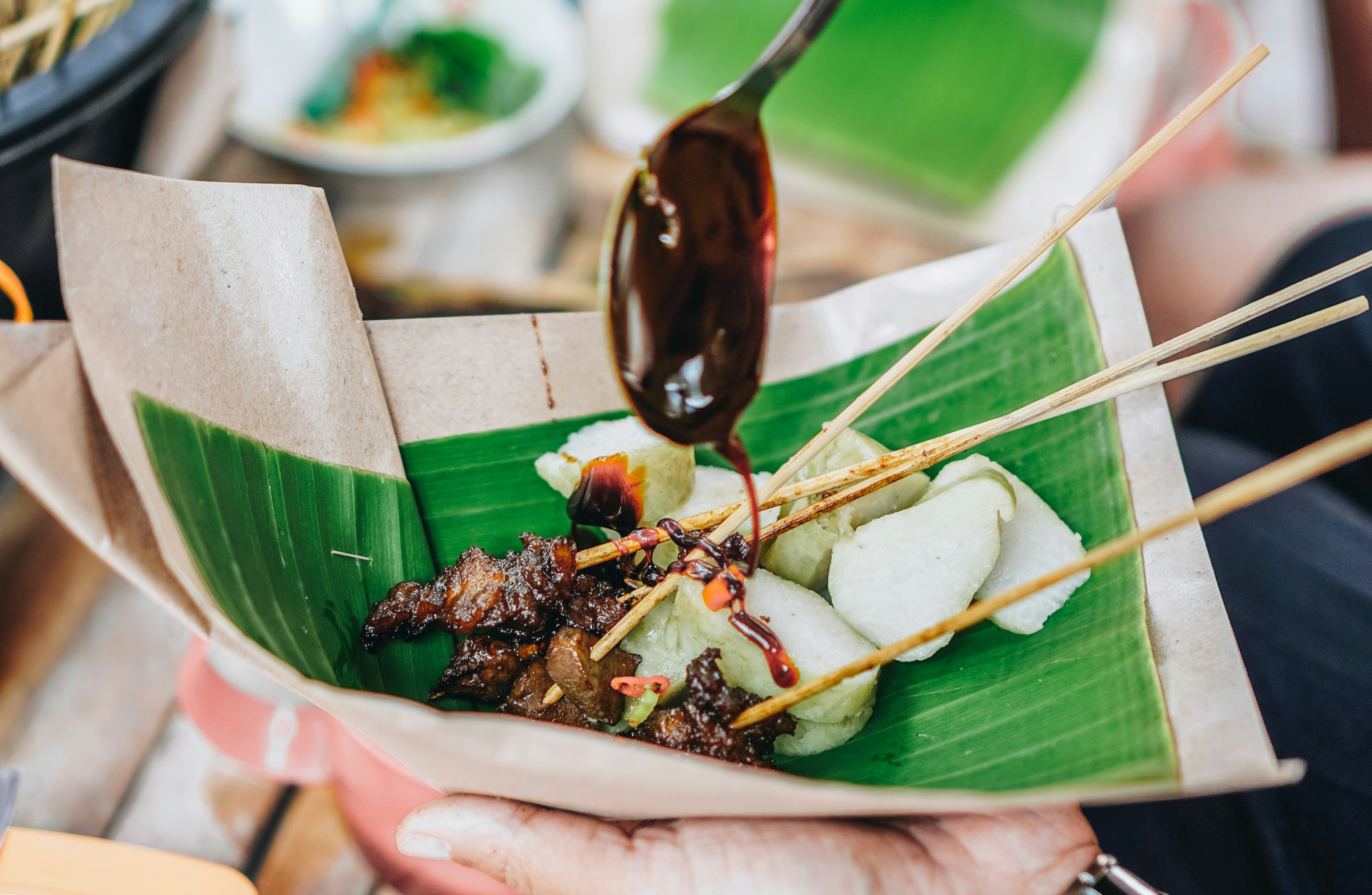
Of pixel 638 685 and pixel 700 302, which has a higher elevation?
pixel 700 302

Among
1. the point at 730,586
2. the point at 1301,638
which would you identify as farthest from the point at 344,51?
the point at 1301,638

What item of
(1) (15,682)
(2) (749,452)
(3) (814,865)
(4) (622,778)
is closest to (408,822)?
(4) (622,778)

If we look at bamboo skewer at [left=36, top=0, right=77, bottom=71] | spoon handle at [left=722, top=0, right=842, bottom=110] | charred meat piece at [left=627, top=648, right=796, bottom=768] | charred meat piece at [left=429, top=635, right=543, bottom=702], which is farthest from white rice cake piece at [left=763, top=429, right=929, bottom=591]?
bamboo skewer at [left=36, top=0, right=77, bottom=71]

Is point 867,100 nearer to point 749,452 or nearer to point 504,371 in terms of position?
point 749,452

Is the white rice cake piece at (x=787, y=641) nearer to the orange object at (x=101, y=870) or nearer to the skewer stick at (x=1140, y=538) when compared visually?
the skewer stick at (x=1140, y=538)

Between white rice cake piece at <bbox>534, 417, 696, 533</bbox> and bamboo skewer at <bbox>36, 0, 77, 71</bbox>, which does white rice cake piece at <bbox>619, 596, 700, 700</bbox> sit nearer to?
white rice cake piece at <bbox>534, 417, 696, 533</bbox>

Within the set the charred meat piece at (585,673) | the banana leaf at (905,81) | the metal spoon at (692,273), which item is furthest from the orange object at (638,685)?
the banana leaf at (905,81)

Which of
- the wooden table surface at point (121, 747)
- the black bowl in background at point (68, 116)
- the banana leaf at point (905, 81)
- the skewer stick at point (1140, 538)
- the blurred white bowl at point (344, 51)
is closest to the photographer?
the skewer stick at point (1140, 538)

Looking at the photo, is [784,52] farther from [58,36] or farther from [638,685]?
[58,36]
